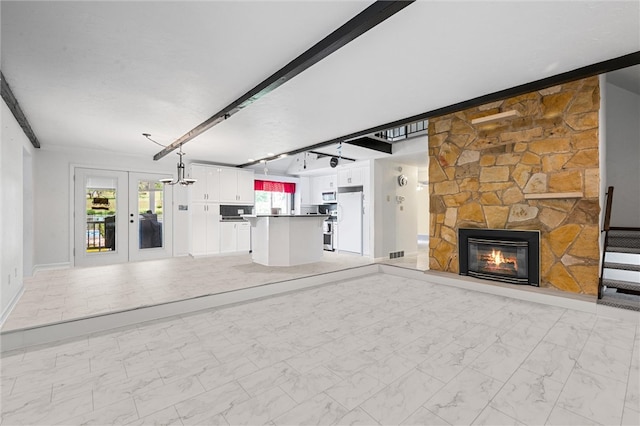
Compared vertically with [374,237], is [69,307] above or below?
below

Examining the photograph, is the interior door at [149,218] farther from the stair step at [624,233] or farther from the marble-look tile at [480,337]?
the stair step at [624,233]

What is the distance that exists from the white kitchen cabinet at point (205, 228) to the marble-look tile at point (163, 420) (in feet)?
18.9

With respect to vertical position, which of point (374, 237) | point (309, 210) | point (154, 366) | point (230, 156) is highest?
point (230, 156)

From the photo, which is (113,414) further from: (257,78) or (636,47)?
(636,47)

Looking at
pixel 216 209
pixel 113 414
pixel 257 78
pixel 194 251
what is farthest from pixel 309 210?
pixel 113 414

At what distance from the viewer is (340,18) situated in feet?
6.62

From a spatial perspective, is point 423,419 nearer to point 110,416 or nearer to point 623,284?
point 110,416

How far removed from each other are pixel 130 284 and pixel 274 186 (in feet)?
16.9

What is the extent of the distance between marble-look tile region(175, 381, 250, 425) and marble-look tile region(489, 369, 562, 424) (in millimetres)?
1431

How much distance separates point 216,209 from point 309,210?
2.81m

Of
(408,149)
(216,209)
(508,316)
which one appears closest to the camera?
(508,316)

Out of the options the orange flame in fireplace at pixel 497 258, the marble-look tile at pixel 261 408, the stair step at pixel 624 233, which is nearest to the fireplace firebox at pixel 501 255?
the orange flame in fireplace at pixel 497 258

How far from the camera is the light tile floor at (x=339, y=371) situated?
1.46m

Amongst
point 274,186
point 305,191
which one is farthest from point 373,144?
point 274,186
